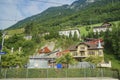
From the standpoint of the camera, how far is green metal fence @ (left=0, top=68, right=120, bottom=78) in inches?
1458

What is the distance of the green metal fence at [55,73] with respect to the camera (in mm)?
37031

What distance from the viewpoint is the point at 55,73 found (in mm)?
38688

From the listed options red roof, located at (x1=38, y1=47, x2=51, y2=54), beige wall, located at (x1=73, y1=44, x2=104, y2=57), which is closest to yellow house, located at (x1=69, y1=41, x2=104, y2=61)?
beige wall, located at (x1=73, y1=44, x2=104, y2=57)

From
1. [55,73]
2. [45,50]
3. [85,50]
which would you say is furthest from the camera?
[45,50]

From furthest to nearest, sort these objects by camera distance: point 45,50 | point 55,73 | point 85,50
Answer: point 45,50, point 85,50, point 55,73

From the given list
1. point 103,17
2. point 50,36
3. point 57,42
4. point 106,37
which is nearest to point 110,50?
point 106,37

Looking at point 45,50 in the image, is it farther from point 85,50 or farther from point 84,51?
point 85,50

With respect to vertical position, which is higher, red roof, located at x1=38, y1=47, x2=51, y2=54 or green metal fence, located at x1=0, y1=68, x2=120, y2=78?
red roof, located at x1=38, y1=47, x2=51, y2=54

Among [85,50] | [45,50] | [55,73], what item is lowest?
[55,73]

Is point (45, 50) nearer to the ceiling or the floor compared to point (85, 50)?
nearer to the ceiling

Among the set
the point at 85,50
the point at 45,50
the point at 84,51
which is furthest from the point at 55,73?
the point at 45,50

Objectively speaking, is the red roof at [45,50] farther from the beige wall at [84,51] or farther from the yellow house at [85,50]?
the beige wall at [84,51]

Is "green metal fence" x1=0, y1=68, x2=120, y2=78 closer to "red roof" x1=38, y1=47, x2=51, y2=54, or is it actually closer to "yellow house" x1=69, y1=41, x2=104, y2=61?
"yellow house" x1=69, y1=41, x2=104, y2=61

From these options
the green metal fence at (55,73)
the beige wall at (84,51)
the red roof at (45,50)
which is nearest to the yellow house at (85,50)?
the beige wall at (84,51)
